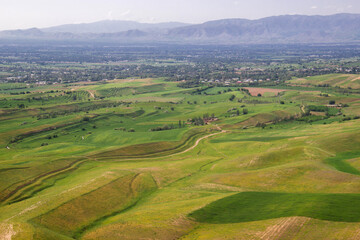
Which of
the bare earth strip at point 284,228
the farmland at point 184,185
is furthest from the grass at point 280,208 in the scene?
the bare earth strip at point 284,228

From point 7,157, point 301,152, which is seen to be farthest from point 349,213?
point 7,157

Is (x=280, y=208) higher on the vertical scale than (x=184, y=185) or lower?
higher

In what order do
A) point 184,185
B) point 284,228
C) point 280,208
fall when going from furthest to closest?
point 184,185 → point 280,208 → point 284,228

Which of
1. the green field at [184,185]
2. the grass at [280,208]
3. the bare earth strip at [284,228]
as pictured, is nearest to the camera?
the bare earth strip at [284,228]

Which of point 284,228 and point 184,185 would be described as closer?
point 284,228

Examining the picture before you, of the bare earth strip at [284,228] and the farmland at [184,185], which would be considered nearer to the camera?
the bare earth strip at [284,228]

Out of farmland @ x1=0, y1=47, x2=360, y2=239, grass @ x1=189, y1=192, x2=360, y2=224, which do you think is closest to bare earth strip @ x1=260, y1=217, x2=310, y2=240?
farmland @ x1=0, y1=47, x2=360, y2=239

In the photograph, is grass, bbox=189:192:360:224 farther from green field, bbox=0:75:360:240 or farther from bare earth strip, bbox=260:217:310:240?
bare earth strip, bbox=260:217:310:240

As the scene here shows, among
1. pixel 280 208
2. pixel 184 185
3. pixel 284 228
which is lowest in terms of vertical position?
pixel 184 185

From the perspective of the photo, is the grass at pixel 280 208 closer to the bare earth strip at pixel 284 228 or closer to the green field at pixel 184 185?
the green field at pixel 184 185

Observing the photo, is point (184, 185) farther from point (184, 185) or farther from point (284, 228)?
point (284, 228)

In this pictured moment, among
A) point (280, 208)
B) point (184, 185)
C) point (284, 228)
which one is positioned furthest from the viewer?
point (184, 185)

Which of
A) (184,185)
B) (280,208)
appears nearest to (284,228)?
(280,208)

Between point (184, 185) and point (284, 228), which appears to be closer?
point (284, 228)
